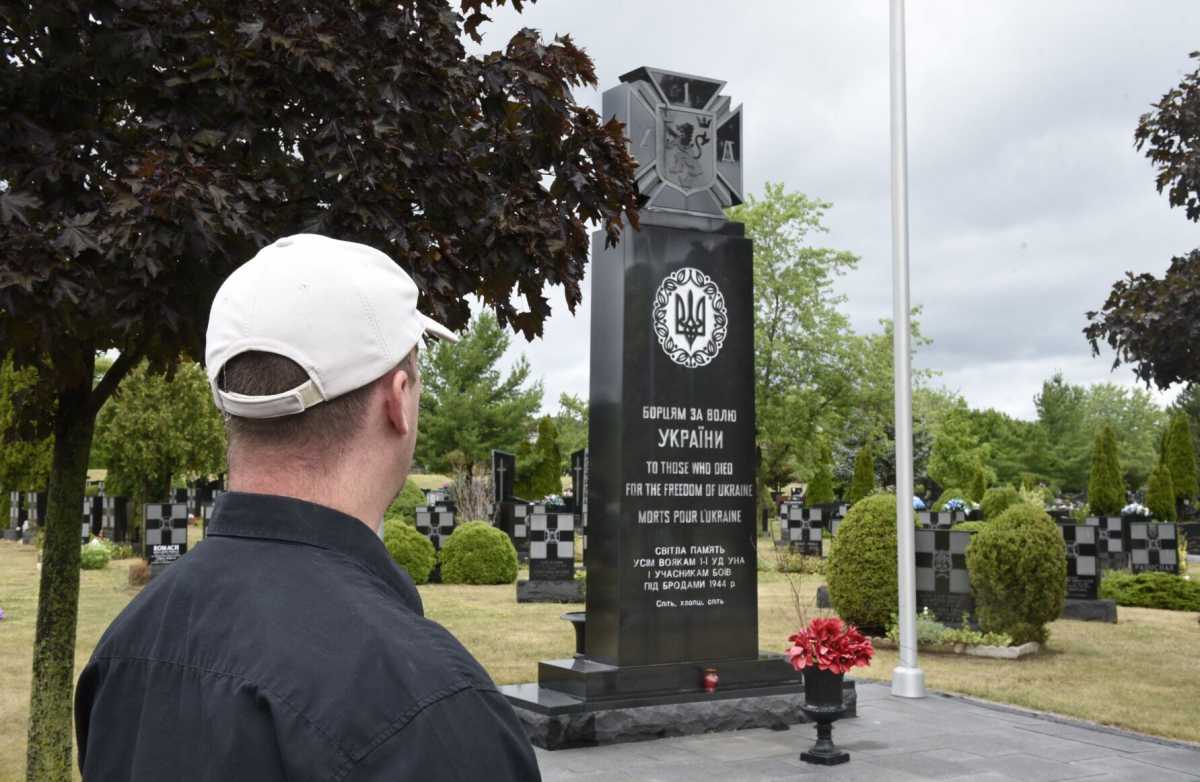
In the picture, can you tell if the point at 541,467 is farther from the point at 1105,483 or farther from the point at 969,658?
the point at 969,658

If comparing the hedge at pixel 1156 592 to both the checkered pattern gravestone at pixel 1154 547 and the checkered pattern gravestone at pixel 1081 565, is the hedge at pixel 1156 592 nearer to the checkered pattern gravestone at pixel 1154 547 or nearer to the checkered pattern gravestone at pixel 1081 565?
the checkered pattern gravestone at pixel 1081 565

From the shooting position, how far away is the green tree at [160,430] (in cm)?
2552

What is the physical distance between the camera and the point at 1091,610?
15.3 metres

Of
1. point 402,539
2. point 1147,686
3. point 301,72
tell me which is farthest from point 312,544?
point 402,539

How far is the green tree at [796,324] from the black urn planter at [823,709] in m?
30.2

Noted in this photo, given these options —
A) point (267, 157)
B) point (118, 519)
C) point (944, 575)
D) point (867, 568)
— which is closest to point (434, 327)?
point (267, 157)

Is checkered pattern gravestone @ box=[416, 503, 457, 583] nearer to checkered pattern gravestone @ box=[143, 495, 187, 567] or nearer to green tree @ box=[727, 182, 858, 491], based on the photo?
checkered pattern gravestone @ box=[143, 495, 187, 567]

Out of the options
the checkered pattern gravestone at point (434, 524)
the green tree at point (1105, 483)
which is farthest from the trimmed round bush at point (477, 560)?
the green tree at point (1105, 483)

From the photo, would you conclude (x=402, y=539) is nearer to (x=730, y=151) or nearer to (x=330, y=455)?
(x=730, y=151)

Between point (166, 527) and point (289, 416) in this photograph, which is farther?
point (166, 527)

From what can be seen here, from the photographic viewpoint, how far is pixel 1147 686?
10477 mm

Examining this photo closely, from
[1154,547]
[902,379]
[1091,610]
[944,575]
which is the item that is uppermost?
[902,379]

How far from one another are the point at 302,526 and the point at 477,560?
18.7 m

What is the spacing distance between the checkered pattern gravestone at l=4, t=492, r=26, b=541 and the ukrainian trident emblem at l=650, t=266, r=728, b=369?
109ft
